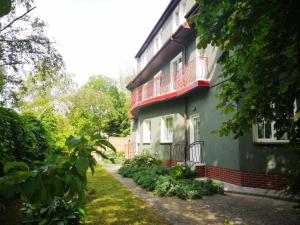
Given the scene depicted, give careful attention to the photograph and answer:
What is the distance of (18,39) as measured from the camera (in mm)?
9984

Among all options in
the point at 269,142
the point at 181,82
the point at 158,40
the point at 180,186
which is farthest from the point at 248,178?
the point at 158,40

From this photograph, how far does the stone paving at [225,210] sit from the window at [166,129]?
7384 millimetres

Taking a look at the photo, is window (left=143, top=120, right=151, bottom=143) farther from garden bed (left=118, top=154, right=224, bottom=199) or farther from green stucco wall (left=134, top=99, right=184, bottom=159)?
garden bed (left=118, top=154, right=224, bottom=199)

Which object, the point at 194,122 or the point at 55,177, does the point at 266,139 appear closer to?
the point at 194,122

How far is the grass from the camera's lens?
5.79 meters

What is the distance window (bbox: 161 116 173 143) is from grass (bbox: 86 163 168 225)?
21.9 ft

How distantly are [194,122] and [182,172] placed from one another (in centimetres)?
308

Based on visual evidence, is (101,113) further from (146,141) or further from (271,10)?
(271,10)

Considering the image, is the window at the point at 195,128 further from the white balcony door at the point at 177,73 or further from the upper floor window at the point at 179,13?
the upper floor window at the point at 179,13

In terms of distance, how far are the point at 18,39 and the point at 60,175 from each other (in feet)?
33.8

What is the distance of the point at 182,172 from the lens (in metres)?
10.5

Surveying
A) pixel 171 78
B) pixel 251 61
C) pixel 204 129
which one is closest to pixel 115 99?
pixel 171 78

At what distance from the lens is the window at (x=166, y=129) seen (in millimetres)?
15539

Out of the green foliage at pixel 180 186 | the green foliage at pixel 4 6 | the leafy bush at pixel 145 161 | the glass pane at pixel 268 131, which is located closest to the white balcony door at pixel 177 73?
the leafy bush at pixel 145 161
